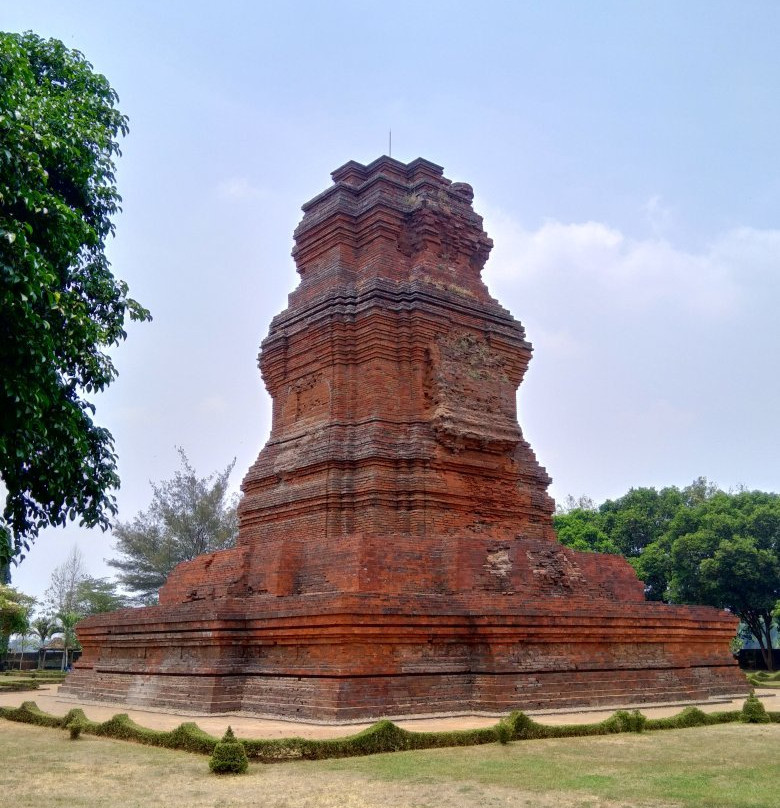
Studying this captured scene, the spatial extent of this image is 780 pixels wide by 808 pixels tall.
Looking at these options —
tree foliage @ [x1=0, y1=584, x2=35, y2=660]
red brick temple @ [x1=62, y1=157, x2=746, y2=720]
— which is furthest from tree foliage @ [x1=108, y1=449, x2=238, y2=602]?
red brick temple @ [x1=62, y1=157, x2=746, y2=720]

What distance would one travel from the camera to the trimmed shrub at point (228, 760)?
22.6 feet

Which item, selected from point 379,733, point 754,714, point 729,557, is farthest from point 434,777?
point 729,557

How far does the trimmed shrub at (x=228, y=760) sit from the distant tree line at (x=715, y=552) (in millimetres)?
26120

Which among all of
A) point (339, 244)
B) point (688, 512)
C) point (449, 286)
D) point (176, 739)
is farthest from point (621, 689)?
point (688, 512)

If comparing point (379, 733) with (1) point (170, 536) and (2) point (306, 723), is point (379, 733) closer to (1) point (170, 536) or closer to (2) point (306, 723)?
(2) point (306, 723)

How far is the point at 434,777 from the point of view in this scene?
675cm

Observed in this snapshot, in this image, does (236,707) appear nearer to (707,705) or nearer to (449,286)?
(707,705)

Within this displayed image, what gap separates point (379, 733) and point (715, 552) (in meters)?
26.7

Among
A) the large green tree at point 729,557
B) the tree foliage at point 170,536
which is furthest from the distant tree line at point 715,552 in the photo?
the tree foliage at point 170,536

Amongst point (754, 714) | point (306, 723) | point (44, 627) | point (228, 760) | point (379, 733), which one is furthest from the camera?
point (44, 627)

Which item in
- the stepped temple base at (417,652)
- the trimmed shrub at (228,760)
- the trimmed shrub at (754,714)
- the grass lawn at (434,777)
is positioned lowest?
the grass lawn at (434,777)

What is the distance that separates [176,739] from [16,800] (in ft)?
7.21

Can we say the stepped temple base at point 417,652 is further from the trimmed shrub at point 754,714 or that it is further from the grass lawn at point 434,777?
the grass lawn at point 434,777

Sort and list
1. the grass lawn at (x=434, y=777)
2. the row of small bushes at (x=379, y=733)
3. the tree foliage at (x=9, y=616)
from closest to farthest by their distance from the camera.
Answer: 1. the grass lawn at (x=434, y=777)
2. the row of small bushes at (x=379, y=733)
3. the tree foliage at (x=9, y=616)
